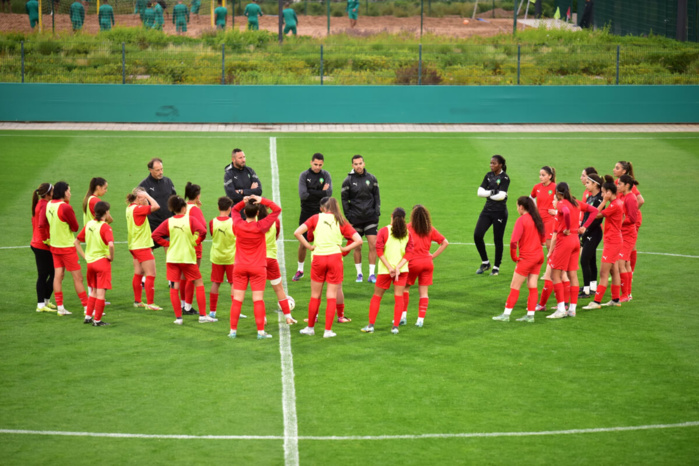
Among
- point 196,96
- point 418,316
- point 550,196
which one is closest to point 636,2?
point 196,96

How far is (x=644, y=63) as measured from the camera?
3228cm

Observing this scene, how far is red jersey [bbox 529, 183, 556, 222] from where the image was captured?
14242 mm

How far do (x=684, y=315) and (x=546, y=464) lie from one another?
5546mm

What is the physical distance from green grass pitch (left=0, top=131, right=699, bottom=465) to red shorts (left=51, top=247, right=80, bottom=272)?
0.77 metres

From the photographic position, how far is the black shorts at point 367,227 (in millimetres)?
14539

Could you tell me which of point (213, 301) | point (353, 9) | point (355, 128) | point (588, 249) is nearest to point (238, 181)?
point (213, 301)

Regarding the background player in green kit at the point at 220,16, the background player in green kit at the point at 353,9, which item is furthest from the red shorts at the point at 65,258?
the background player in green kit at the point at 353,9

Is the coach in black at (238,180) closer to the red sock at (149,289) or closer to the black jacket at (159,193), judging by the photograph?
the black jacket at (159,193)

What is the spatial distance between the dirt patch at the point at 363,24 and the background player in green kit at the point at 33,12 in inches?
24.4

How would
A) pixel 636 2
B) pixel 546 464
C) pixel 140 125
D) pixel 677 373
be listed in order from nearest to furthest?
1. pixel 546 464
2. pixel 677 373
3. pixel 140 125
4. pixel 636 2

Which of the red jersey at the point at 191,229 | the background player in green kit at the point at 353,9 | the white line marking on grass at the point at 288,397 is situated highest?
the background player in green kit at the point at 353,9

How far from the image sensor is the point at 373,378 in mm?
10352

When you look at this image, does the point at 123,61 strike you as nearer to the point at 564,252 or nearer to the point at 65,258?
the point at 65,258

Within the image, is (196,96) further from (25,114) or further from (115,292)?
(115,292)
